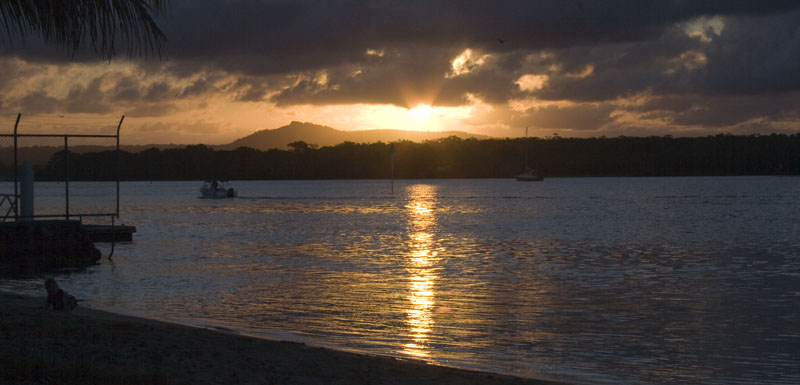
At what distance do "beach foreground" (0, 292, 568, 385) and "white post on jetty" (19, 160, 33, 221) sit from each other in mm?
14567

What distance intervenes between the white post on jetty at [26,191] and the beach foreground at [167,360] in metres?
14.6

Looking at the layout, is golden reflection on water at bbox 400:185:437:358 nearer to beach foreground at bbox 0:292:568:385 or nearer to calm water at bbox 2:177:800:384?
calm water at bbox 2:177:800:384

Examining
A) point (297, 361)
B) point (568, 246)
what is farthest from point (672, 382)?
point (568, 246)

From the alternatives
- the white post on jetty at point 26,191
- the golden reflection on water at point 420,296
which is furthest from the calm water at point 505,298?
the white post on jetty at point 26,191

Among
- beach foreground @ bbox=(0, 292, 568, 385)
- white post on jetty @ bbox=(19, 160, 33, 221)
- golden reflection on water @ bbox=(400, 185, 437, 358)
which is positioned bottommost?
golden reflection on water @ bbox=(400, 185, 437, 358)

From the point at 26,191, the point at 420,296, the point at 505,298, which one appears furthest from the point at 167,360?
the point at 26,191

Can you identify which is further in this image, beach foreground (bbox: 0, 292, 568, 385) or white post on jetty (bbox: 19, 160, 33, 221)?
white post on jetty (bbox: 19, 160, 33, 221)

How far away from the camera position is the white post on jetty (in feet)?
85.7

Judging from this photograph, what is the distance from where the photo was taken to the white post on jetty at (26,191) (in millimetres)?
26119

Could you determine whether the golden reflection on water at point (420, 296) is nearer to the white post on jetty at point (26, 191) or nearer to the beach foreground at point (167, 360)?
the beach foreground at point (167, 360)

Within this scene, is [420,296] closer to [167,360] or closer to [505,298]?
[505,298]

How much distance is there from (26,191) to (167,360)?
1996 cm

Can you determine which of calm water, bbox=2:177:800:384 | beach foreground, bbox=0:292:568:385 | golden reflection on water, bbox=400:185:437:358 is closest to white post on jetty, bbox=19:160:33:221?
calm water, bbox=2:177:800:384

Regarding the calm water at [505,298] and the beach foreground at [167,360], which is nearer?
the beach foreground at [167,360]
